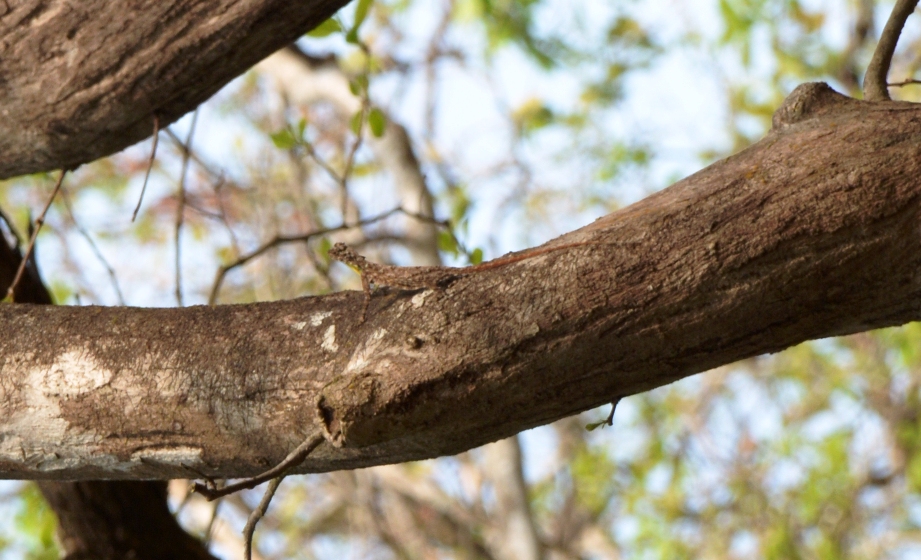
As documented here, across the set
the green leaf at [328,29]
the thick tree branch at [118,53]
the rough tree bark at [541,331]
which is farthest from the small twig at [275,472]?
the green leaf at [328,29]

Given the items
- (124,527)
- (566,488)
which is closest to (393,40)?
(566,488)

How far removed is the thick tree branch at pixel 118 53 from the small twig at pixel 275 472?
0.73 metres

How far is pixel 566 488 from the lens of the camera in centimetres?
562

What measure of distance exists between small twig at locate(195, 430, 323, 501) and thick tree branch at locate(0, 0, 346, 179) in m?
0.73

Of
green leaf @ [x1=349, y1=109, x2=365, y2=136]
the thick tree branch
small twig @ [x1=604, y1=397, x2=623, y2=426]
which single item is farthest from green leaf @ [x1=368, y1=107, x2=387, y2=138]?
small twig @ [x1=604, y1=397, x2=623, y2=426]

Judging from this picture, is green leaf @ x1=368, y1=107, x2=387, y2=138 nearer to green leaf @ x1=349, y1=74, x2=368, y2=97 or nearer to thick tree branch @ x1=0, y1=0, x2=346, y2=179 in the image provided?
green leaf @ x1=349, y1=74, x2=368, y2=97

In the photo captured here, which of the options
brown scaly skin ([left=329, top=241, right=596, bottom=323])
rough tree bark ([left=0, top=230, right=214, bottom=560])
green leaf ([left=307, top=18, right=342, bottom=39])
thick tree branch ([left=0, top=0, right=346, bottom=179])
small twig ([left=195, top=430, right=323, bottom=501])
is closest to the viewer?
small twig ([left=195, top=430, right=323, bottom=501])

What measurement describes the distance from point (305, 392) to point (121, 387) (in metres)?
0.28

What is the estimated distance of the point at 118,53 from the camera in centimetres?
148

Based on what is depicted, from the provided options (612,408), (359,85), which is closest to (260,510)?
(612,408)

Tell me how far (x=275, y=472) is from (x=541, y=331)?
37cm

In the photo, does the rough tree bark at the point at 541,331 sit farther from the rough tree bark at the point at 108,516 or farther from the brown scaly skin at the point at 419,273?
the rough tree bark at the point at 108,516

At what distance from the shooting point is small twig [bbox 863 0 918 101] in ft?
4.05

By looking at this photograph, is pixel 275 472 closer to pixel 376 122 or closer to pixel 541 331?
pixel 541 331
